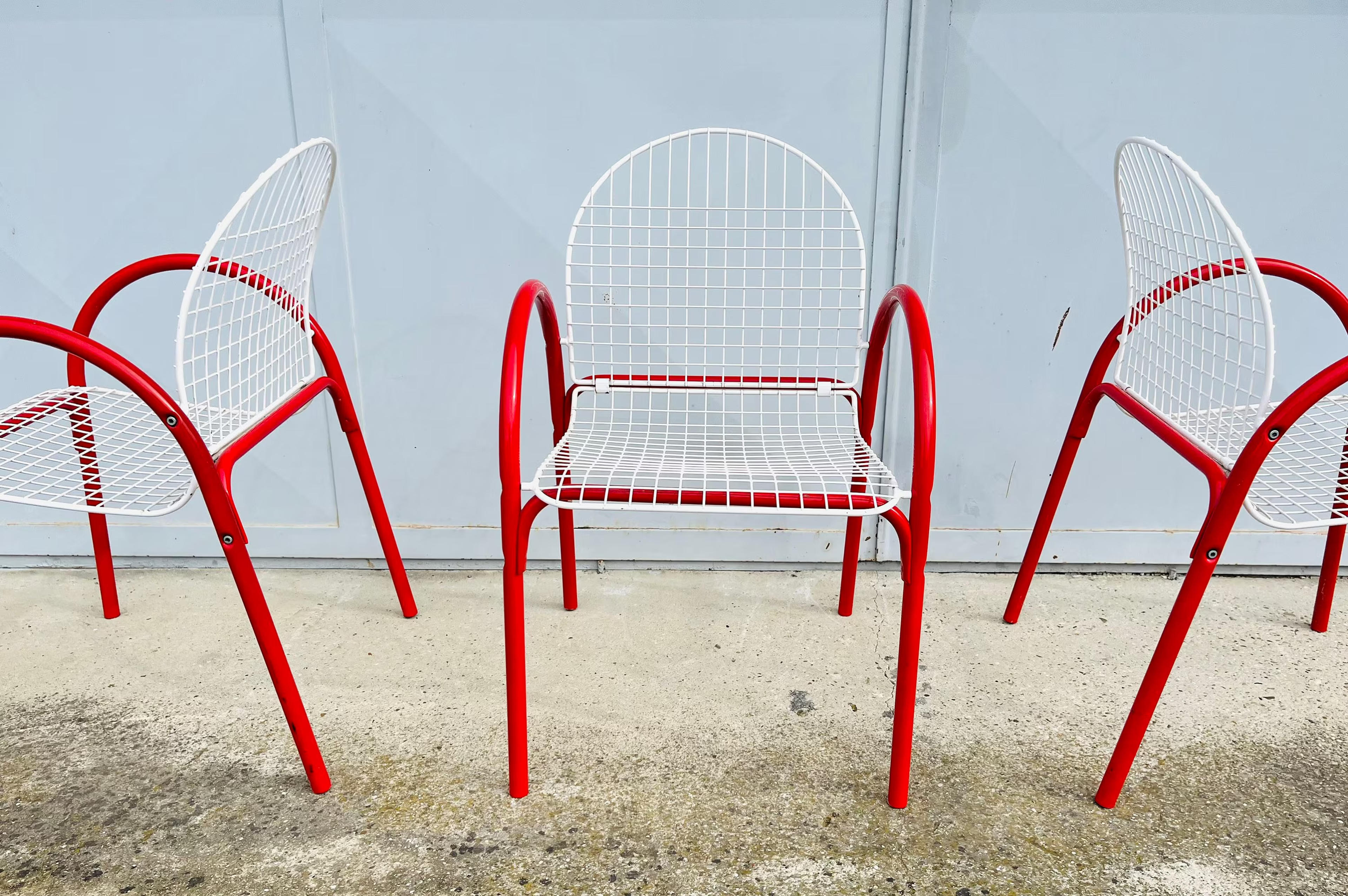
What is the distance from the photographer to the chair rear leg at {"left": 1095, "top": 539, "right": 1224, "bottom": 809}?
4.13 ft

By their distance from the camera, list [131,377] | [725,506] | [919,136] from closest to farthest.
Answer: [131,377] < [725,506] < [919,136]

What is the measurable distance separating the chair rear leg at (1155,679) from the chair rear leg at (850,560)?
604 mm

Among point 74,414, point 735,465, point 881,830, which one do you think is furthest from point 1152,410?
point 74,414

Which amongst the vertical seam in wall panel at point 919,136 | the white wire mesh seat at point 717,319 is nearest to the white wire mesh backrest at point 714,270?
the white wire mesh seat at point 717,319

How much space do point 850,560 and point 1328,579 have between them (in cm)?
94

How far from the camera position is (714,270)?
1.82 m

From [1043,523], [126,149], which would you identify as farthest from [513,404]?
[126,149]

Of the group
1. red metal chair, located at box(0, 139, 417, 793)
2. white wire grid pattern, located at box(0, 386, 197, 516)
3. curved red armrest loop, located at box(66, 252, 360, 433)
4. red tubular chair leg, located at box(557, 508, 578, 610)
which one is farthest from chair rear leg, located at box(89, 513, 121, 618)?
red tubular chair leg, located at box(557, 508, 578, 610)

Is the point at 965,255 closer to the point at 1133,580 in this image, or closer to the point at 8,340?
the point at 1133,580

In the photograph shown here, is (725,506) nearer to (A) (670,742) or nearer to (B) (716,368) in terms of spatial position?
(A) (670,742)

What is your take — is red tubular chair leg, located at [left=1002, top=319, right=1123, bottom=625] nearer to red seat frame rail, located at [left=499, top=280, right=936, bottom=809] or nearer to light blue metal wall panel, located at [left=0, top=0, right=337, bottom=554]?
red seat frame rail, located at [left=499, top=280, right=936, bottom=809]

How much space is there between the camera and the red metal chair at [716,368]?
1.30 m

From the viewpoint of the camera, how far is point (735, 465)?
146 centimetres

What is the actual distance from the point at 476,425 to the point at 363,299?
14.2 inches
